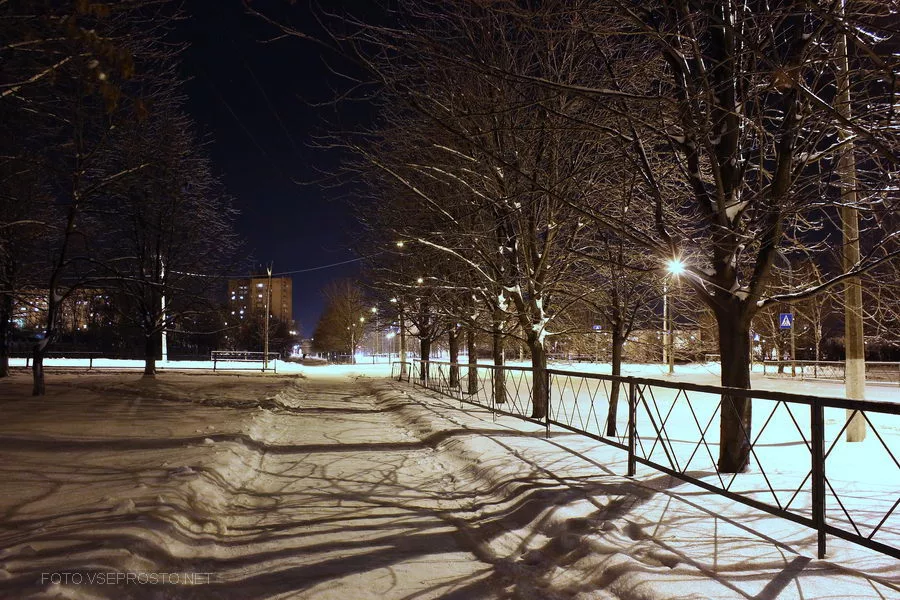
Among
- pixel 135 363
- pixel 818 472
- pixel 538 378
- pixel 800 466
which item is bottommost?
pixel 135 363

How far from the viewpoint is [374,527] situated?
19.5ft

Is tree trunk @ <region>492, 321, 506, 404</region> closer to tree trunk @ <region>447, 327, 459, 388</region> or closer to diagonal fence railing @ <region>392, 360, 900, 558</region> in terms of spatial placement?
diagonal fence railing @ <region>392, 360, 900, 558</region>

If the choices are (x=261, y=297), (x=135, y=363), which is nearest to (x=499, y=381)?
(x=135, y=363)

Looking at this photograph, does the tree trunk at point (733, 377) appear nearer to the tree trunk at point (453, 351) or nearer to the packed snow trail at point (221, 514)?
the packed snow trail at point (221, 514)

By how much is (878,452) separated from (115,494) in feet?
36.9

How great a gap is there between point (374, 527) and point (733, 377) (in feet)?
16.3

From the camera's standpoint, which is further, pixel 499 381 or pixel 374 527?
pixel 499 381

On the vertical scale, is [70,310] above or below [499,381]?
above

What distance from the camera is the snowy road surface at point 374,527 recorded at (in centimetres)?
430

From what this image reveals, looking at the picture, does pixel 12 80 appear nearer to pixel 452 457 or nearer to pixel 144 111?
pixel 144 111

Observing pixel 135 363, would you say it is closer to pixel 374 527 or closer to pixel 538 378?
pixel 538 378

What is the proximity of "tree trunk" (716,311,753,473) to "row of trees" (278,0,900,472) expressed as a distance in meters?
0.02

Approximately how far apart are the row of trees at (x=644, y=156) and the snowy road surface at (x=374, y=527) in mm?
1830

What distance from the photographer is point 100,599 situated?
385 centimetres
